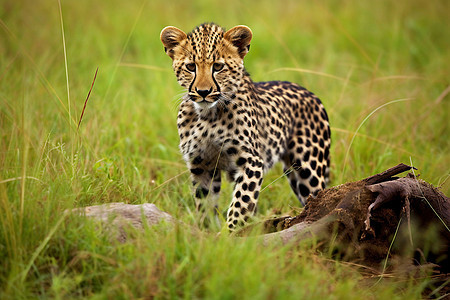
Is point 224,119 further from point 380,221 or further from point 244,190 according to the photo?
point 380,221

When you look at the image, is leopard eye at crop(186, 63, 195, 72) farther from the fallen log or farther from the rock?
the fallen log

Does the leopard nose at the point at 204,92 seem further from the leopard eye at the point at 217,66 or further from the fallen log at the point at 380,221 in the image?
the fallen log at the point at 380,221

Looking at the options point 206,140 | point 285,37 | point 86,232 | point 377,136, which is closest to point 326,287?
point 86,232

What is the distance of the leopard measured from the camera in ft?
16.2

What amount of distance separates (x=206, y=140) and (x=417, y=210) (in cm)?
189

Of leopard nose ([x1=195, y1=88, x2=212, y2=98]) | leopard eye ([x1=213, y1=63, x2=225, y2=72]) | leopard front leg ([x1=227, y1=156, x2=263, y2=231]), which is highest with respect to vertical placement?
leopard eye ([x1=213, y1=63, x2=225, y2=72])

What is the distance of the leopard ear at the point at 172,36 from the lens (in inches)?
201

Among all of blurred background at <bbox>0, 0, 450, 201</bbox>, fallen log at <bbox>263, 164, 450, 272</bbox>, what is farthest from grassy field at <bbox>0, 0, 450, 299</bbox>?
fallen log at <bbox>263, 164, 450, 272</bbox>

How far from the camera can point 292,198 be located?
6461 mm

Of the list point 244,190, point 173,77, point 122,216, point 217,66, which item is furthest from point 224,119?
point 173,77

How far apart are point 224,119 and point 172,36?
0.87m

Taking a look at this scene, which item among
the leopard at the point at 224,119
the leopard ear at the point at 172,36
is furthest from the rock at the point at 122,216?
the leopard ear at the point at 172,36

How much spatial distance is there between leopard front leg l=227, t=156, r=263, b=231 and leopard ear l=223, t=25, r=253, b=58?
3.23 feet

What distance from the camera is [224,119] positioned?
205 inches
